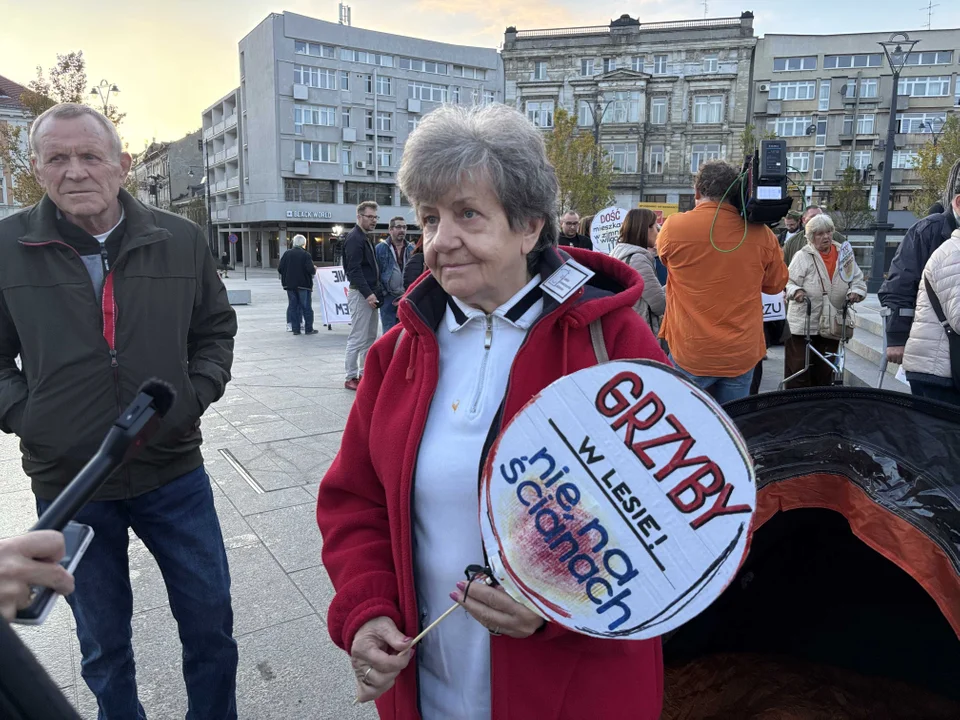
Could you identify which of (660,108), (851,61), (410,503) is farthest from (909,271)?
(851,61)

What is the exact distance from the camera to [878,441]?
2.00 metres

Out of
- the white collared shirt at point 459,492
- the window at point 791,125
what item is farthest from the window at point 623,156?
the white collared shirt at point 459,492

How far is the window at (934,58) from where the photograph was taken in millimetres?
49438

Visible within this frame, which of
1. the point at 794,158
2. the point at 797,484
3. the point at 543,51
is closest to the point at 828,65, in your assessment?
the point at 794,158

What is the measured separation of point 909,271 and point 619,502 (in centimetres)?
367

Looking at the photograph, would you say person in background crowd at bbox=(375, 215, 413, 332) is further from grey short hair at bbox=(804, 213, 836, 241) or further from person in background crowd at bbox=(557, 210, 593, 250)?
grey short hair at bbox=(804, 213, 836, 241)

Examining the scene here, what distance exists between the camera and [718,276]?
4.13 m

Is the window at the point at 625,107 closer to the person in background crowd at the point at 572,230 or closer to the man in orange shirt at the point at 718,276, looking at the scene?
the person in background crowd at the point at 572,230

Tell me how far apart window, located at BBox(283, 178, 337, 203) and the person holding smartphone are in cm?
5168

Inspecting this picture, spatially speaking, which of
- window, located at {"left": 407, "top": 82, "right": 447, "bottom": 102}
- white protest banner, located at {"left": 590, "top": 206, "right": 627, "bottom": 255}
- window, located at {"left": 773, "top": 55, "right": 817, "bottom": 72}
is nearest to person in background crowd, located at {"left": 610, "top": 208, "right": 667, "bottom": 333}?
white protest banner, located at {"left": 590, "top": 206, "right": 627, "bottom": 255}

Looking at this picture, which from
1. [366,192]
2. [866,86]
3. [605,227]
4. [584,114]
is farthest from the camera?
[366,192]

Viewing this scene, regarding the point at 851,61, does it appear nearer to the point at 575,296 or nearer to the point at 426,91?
the point at 426,91

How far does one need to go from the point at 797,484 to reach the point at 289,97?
5278 cm

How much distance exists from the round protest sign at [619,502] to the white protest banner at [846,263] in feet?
21.0
